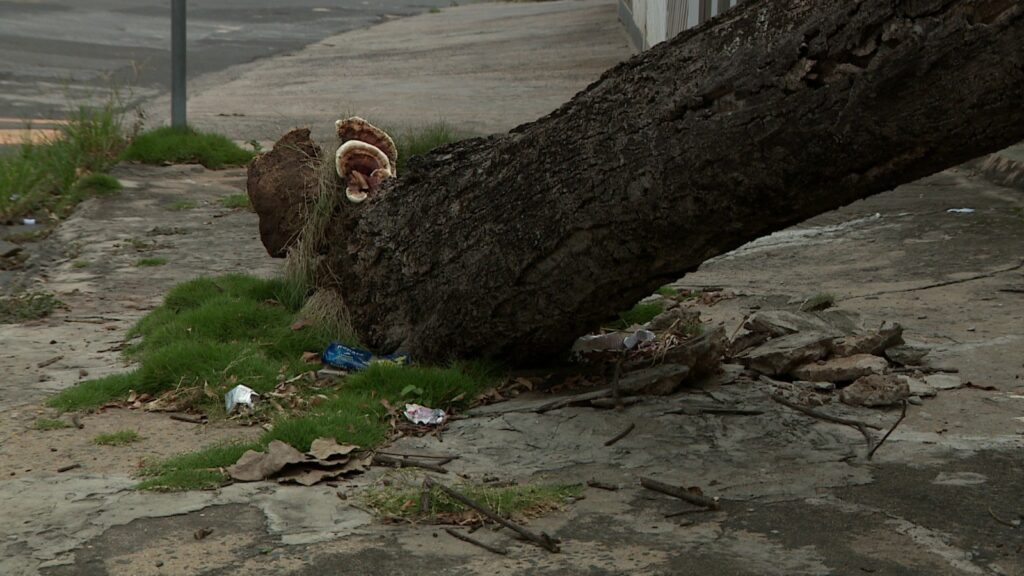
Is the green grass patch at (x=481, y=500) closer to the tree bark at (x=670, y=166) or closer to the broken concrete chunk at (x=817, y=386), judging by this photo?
the tree bark at (x=670, y=166)

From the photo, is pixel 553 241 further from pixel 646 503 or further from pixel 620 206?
pixel 646 503

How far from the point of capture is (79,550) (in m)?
4.11

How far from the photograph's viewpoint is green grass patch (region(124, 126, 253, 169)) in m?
11.4

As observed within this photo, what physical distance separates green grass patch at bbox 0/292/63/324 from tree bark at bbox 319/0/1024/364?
1.98m

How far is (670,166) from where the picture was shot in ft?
15.6

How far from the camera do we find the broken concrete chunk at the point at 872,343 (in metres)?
5.73

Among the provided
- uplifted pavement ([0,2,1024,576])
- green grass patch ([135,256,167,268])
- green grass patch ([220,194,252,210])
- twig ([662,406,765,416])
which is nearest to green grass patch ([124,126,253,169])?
green grass patch ([220,194,252,210])

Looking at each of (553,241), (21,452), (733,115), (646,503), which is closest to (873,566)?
(646,503)

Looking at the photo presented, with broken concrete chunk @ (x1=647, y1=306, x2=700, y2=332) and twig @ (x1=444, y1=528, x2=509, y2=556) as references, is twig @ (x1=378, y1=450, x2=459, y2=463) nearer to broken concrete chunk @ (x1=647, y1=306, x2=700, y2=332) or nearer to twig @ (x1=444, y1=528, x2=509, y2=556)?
twig @ (x1=444, y1=528, x2=509, y2=556)

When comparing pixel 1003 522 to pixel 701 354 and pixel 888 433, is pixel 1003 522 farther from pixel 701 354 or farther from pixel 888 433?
pixel 701 354

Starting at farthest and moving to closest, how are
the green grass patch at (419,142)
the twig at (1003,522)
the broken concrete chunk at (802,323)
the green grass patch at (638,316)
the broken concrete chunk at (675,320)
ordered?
the green grass patch at (419,142)
the green grass patch at (638,316)
the broken concrete chunk at (675,320)
the broken concrete chunk at (802,323)
the twig at (1003,522)

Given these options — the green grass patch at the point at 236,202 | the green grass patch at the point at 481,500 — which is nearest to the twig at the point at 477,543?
the green grass patch at the point at 481,500

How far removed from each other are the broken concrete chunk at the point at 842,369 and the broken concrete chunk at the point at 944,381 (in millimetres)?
188

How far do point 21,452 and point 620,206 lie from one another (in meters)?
2.46
